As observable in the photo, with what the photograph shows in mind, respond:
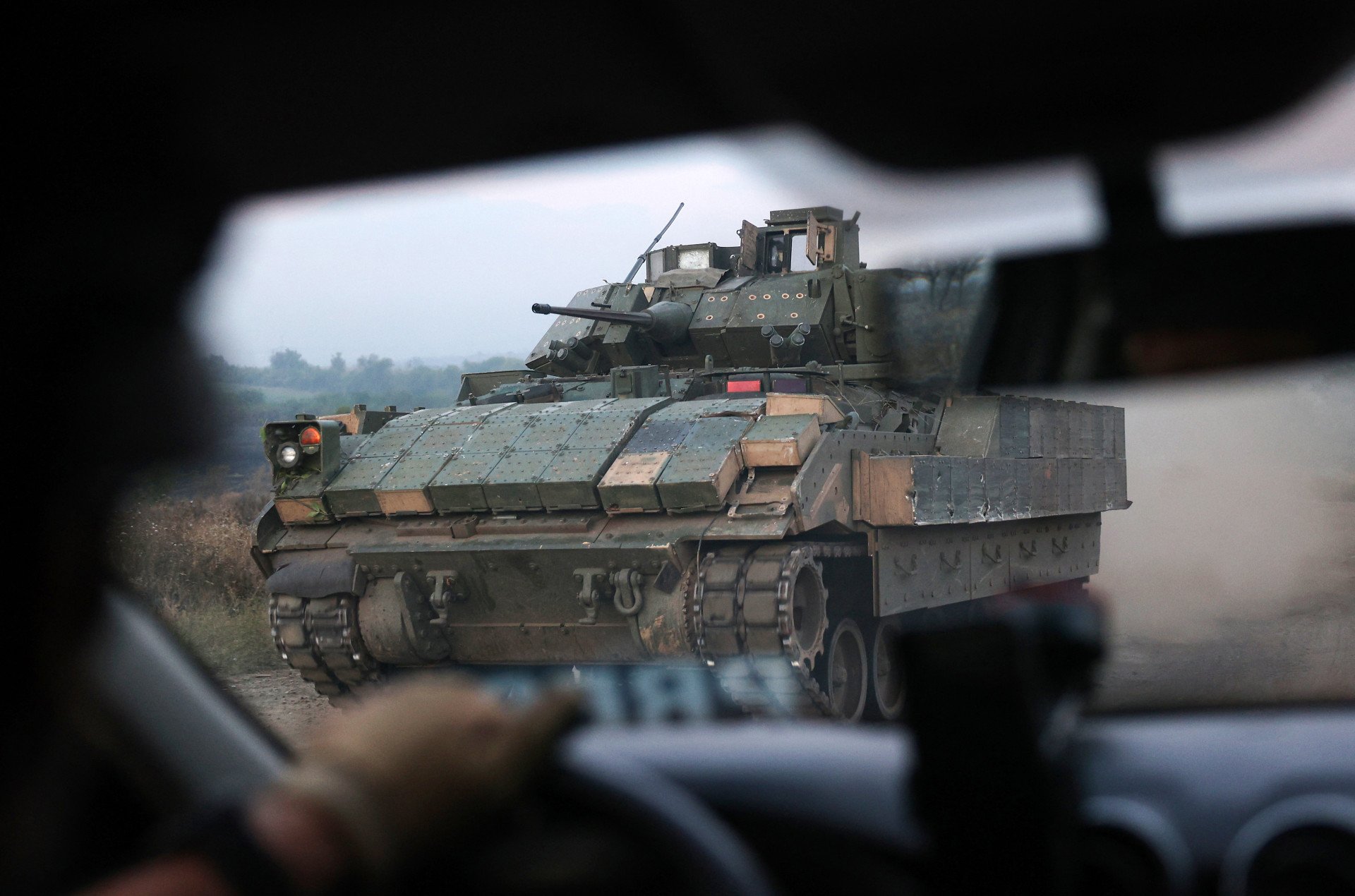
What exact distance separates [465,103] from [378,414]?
716 cm

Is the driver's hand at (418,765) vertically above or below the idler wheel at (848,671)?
above

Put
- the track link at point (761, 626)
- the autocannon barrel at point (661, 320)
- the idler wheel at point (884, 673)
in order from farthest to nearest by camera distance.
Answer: the autocannon barrel at point (661, 320) < the idler wheel at point (884, 673) < the track link at point (761, 626)

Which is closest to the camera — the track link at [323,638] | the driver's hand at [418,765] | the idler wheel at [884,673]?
the driver's hand at [418,765]

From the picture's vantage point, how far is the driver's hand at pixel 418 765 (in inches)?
45.7

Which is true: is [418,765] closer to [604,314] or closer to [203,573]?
[604,314]

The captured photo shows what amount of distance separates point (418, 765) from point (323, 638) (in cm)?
747

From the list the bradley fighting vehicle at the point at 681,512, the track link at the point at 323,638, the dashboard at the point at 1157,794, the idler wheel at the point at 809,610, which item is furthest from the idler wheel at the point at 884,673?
the dashboard at the point at 1157,794

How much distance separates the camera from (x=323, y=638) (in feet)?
27.4

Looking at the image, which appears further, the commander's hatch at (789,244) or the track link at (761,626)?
the commander's hatch at (789,244)

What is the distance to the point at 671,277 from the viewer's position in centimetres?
1112

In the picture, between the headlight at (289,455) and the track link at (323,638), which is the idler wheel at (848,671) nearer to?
the track link at (323,638)

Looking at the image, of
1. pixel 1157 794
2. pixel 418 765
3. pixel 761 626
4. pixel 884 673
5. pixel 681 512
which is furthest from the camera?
pixel 884 673

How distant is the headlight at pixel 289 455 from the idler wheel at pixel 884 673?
157 inches

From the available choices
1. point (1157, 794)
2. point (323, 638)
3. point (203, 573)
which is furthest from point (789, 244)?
point (1157, 794)
